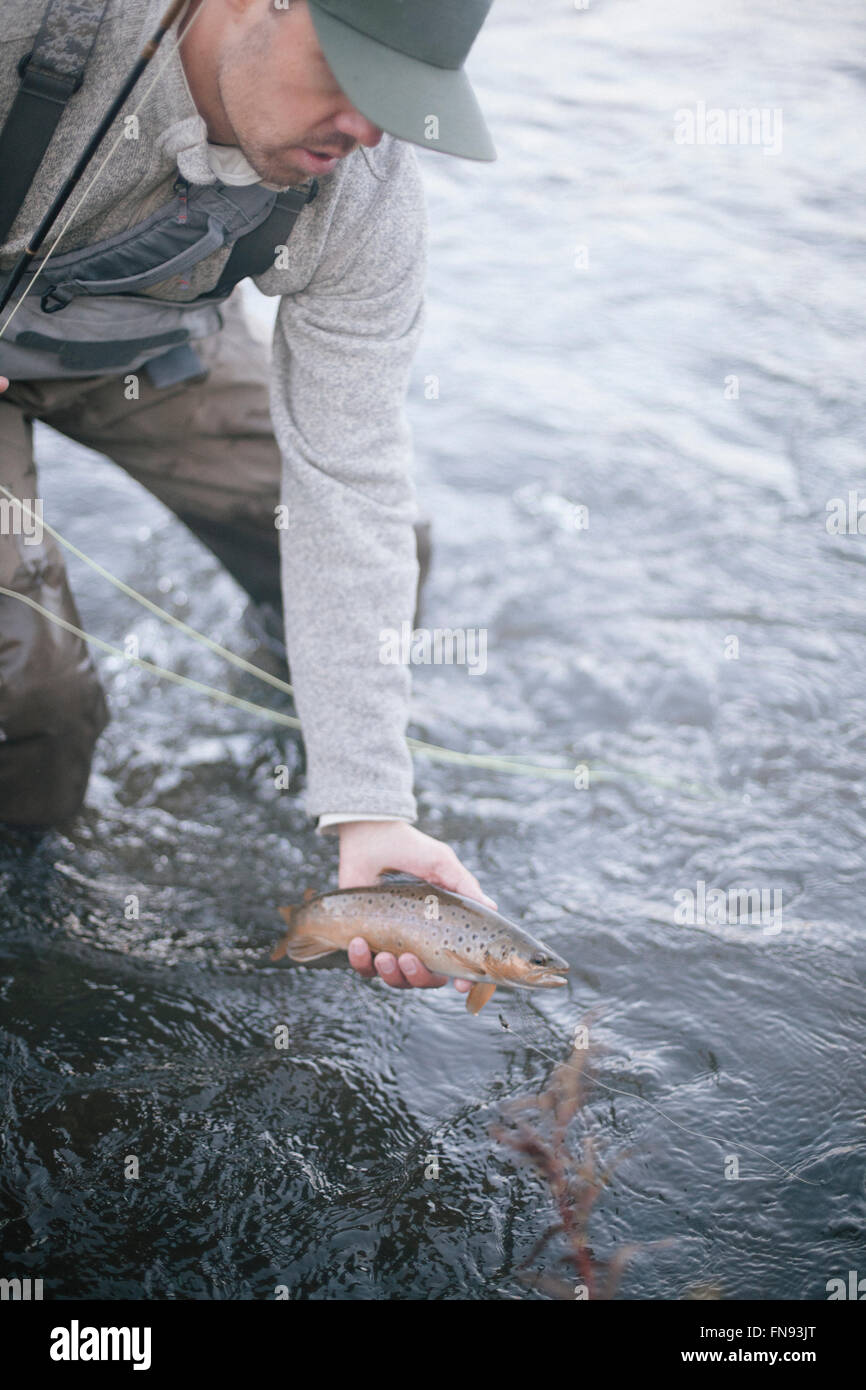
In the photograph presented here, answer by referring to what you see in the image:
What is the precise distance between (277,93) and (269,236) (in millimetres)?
386

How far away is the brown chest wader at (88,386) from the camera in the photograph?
238 centimetres

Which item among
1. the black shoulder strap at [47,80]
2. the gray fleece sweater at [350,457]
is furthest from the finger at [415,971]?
the black shoulder strap at [47,80]

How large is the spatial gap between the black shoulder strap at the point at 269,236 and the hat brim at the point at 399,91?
0.46m

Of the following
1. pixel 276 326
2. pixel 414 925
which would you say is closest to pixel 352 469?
pixel 276 326

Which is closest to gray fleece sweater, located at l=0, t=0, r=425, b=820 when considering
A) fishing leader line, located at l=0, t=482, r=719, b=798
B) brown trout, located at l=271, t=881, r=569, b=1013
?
brown trout, located at l=271, t=881, r=569, b=1013

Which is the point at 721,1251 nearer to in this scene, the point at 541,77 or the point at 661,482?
the point at 661,482

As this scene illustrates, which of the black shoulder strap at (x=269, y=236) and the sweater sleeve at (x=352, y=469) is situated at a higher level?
the black shoulder strap at (x=269, y=236)

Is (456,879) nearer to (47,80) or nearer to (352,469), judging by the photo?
(352,469)

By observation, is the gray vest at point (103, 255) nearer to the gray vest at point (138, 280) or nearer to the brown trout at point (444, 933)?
the gray vest at point (138, 280)

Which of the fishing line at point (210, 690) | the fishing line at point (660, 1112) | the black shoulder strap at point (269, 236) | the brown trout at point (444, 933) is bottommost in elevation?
the fishing line at point (660, 1112)

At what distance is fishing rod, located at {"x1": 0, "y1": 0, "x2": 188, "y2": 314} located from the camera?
7.20 feet

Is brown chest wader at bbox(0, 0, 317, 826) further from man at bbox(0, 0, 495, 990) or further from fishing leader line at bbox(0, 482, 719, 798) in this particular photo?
fishing leader line at bbox(0, 482, 719, 798)

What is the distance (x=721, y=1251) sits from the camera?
2.67 meters

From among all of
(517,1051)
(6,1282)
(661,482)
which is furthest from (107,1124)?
(661,482)
